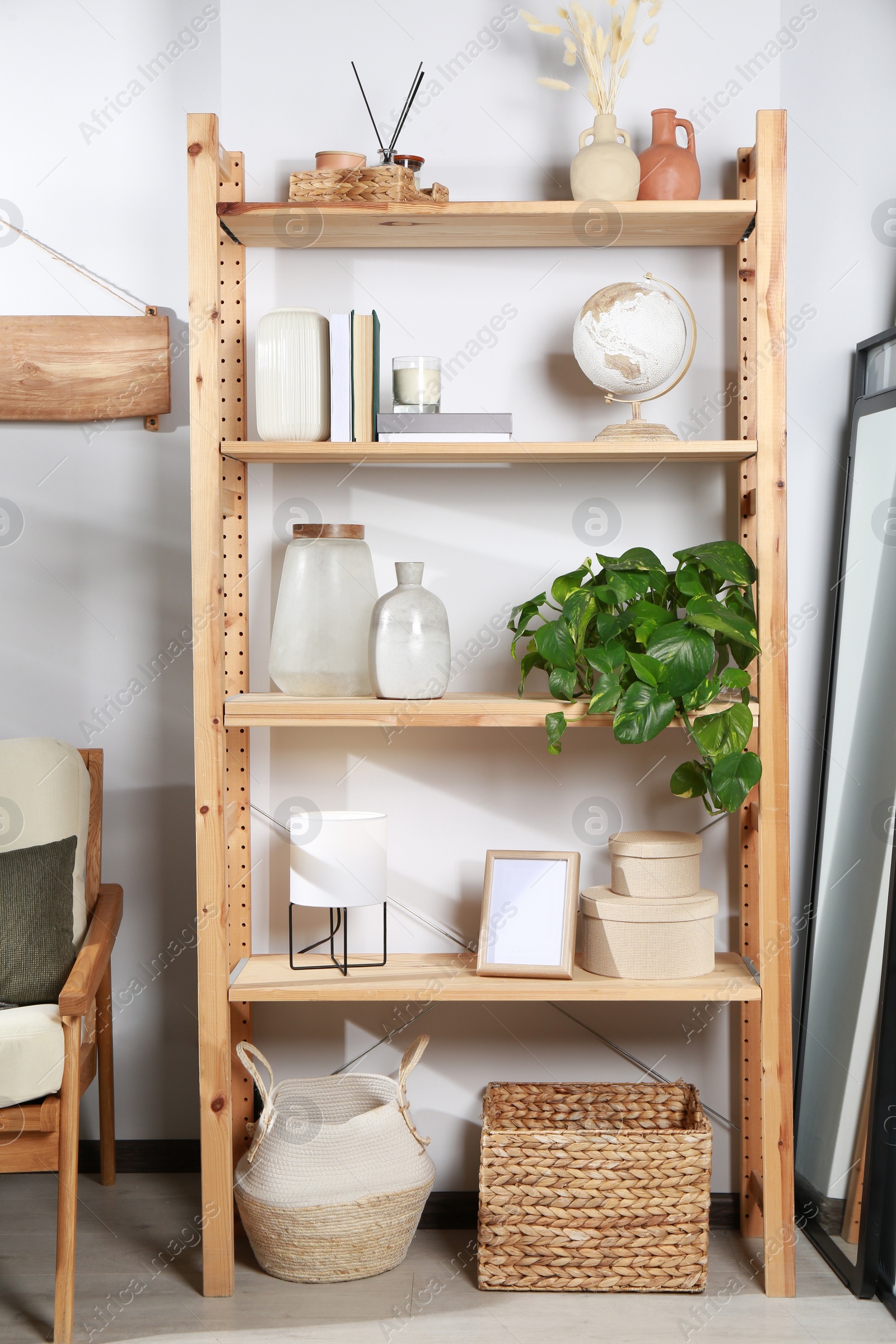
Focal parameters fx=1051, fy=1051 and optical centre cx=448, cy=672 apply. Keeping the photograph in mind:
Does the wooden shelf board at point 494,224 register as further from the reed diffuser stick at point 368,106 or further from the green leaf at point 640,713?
the green leaf at point 640,713

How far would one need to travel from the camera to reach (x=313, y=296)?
2033mm

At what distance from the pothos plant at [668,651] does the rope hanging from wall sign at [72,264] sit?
3.55ft

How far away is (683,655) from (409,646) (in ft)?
1.52

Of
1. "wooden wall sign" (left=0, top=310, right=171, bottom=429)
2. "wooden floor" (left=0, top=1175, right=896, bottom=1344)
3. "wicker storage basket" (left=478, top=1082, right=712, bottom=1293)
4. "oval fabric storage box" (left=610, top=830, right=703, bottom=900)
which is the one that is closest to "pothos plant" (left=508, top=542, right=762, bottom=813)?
"oval fabric storage box" (left=610, top=830, right=703, bottom=900)

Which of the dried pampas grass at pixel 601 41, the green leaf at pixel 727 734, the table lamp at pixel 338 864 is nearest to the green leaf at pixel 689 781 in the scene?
the green leaf at pixel 727 734

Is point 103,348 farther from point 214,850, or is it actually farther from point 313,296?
point 214,850

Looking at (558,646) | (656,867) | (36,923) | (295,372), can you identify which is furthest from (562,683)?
(36,923)

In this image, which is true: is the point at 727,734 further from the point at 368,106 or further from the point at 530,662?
the point at 368,106

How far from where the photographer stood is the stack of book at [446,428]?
1.81 meters

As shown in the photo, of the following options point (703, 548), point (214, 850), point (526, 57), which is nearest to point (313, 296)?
point (526, 57)

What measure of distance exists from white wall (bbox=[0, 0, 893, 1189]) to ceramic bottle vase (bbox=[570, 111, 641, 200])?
7.0 inches

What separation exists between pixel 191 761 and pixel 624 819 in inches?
35.3

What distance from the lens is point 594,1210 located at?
5.90 feet

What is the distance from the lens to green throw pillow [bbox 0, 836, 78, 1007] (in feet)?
6.03
